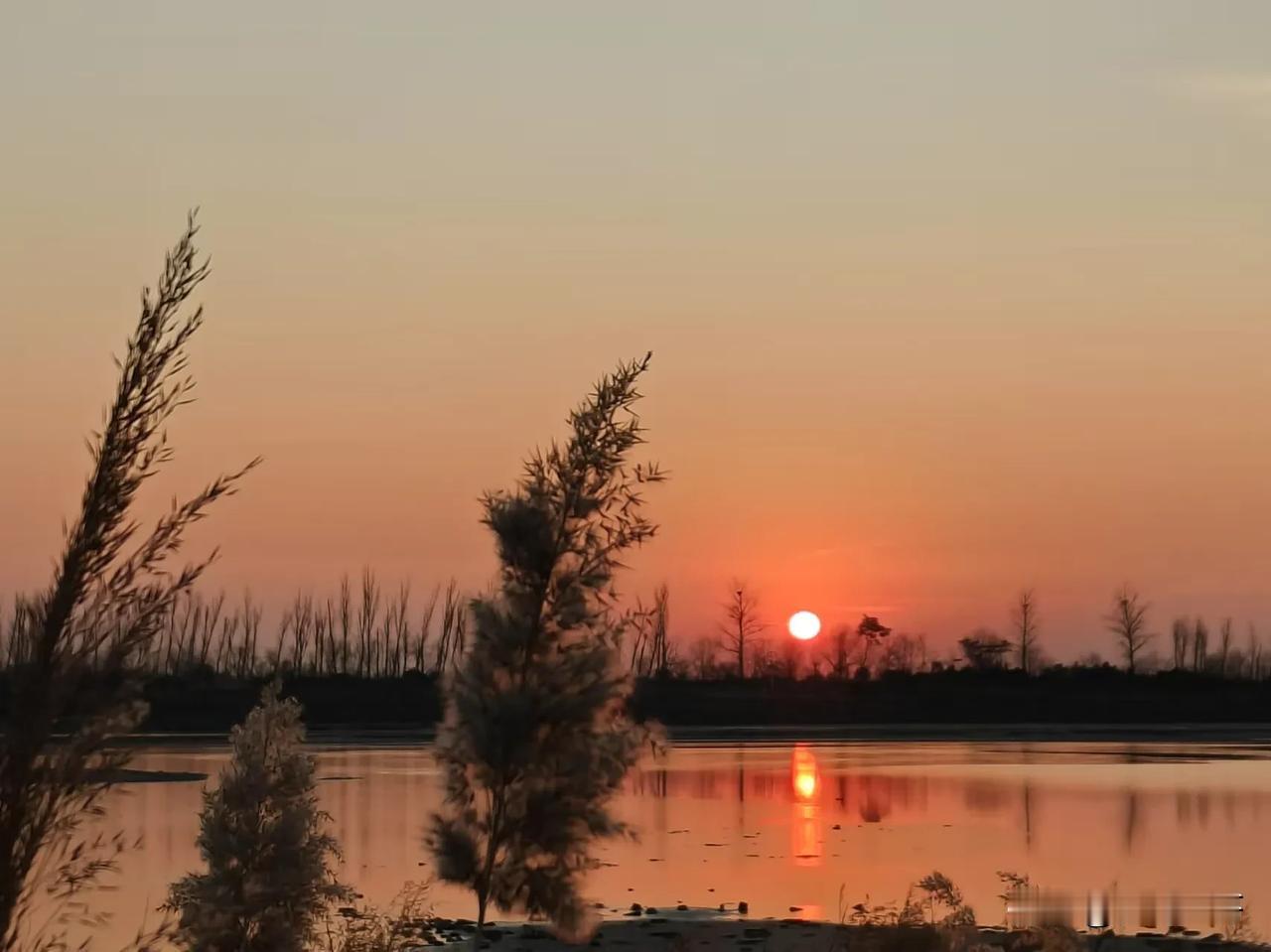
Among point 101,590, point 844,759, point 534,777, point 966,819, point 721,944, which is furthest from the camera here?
point 844,759

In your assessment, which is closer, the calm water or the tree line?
the tree line

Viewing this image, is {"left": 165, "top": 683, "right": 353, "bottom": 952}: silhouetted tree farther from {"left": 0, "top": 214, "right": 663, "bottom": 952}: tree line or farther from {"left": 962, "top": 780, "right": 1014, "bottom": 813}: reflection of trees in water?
{"left": 962, "top": 780, "right": 1014, "bottom": 813}: reflection of trees in water

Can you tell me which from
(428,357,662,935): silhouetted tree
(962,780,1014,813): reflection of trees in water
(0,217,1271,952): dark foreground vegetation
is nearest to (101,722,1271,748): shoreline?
(962,780,1014,813): reflection of trees in water

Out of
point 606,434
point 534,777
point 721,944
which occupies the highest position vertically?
point 606,434

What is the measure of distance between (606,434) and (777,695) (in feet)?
376

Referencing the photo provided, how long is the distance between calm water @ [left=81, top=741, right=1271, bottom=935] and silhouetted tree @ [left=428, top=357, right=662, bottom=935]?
1.13ft

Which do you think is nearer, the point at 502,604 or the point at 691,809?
the point at 502,604

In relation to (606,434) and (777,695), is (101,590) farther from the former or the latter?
(777,695)

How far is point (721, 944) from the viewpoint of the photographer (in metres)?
21.4

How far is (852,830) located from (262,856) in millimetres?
27646

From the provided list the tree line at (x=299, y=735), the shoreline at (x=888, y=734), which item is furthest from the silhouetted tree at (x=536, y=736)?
the shoreline at (x=888, y=734)

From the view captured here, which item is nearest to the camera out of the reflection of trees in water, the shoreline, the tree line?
the tree line

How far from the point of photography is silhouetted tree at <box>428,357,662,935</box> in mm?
9312

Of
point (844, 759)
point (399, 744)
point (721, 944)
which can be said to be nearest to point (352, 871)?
point (721, 944)
